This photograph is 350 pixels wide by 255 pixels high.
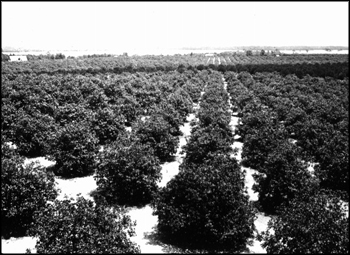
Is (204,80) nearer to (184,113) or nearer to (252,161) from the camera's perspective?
(184,113)

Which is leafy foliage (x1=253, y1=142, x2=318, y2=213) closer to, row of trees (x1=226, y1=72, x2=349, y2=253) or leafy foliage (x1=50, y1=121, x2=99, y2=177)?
row of trees (x1=226, y1=72, x2=349, y2=253)

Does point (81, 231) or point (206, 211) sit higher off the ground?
point (81, 231)

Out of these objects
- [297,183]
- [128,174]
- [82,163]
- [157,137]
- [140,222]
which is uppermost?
[157,137]

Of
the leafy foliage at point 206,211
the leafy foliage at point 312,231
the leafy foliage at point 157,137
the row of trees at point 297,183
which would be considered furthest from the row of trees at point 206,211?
the leafy foliage at point 157,137

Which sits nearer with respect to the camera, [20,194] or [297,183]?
[20,194]

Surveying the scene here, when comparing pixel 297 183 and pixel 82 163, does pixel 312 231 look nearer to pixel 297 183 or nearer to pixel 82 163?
pixel 297 183

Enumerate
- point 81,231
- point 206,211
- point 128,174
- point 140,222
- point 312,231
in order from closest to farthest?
point 81,231, point 312,231, point 206,211, point 140,222, point 128,174

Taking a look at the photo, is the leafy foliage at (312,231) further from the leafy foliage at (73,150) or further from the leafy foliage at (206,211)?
the leafy foliage at (73,150)

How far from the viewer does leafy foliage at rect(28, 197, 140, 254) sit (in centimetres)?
Answer: 906

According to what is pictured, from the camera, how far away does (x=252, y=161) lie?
63.7 feet

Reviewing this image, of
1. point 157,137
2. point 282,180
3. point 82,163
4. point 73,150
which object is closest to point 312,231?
point 282,180

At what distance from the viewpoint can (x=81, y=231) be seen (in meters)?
9.23

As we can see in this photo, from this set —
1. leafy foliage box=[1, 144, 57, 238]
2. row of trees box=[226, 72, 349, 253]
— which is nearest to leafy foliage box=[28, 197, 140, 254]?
leafy foliage box=[1, 144, 57, 238]

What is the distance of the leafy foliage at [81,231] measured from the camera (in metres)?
9.06
